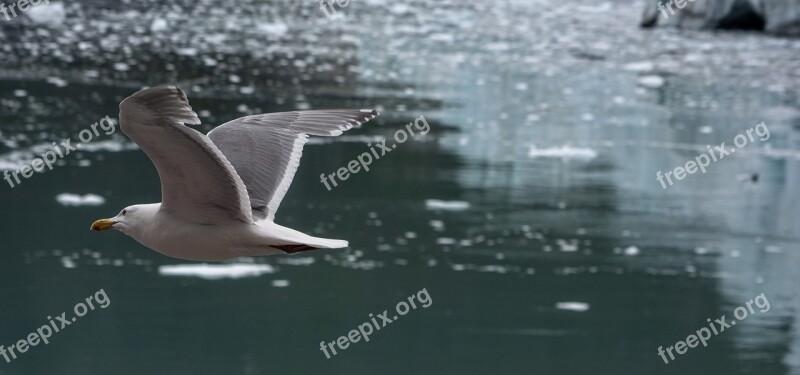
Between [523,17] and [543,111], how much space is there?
32.1 feet

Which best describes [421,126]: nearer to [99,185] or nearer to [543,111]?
[543,111]

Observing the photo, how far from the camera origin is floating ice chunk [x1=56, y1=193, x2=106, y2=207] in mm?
9117

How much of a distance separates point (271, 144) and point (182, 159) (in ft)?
2.78

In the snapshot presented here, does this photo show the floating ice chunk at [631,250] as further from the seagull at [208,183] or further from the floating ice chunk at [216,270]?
the seagull at [208,183]

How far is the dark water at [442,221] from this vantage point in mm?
7414

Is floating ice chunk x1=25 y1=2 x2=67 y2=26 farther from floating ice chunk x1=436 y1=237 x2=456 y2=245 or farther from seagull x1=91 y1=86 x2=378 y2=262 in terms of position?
seagull x1=91 y1=86 x2=378 y2=262

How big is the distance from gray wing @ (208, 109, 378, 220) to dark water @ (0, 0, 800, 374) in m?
2.70

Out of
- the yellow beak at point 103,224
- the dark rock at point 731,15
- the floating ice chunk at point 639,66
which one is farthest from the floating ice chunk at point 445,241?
the dark rock at point 731,15

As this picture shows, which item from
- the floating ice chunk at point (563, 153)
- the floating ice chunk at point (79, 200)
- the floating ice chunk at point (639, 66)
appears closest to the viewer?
the floating ice chunk at point (79, 200)

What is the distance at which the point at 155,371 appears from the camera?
6863 millimetres

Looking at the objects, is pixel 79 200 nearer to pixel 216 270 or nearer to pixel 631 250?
pixel 216 270

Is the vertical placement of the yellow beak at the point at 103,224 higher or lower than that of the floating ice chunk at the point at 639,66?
higher

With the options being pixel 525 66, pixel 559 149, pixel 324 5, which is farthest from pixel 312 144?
pixel 324 5

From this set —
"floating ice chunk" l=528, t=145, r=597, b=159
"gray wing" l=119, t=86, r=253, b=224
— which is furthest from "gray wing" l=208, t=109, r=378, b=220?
"floating ice chunk" l=528, t=145, r=597, b=159
